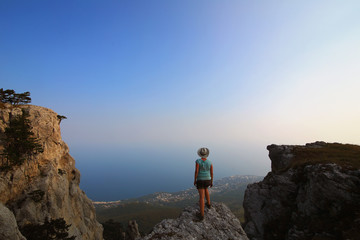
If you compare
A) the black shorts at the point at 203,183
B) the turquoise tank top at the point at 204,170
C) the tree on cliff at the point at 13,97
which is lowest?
the black shorts at the point at 203,183

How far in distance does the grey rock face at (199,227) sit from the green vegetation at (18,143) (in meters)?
43.8

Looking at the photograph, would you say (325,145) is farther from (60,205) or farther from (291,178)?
(60,205)

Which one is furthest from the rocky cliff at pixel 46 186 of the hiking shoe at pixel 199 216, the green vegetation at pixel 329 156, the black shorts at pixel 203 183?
the green vegetation at pixel 329 156

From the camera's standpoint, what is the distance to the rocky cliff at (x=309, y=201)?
21312mm

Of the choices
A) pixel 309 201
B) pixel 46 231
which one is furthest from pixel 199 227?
pixel 46 231

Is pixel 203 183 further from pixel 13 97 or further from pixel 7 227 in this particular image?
pixel 13 97

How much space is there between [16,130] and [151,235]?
151 ft

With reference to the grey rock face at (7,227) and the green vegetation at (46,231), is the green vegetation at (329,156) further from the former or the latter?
the green vegetation at (46,231)

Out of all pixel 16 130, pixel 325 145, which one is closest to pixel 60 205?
pixel 16 130

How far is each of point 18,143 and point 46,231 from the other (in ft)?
66.1

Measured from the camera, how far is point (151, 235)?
8469 millimetres

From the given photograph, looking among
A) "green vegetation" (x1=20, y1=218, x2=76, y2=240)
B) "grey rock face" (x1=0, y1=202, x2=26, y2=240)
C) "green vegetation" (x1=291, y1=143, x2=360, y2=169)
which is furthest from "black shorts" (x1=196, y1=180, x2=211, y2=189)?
"green vegetation" (x1=20, y1=218, x2=76, y2=240)

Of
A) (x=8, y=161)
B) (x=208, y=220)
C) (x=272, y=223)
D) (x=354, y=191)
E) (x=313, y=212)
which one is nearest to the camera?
(x=208, y=220)

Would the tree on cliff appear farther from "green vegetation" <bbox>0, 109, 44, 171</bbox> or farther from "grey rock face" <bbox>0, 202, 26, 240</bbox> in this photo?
"grey rock face" <bbox>0, 202, 26, 240</bbox>
